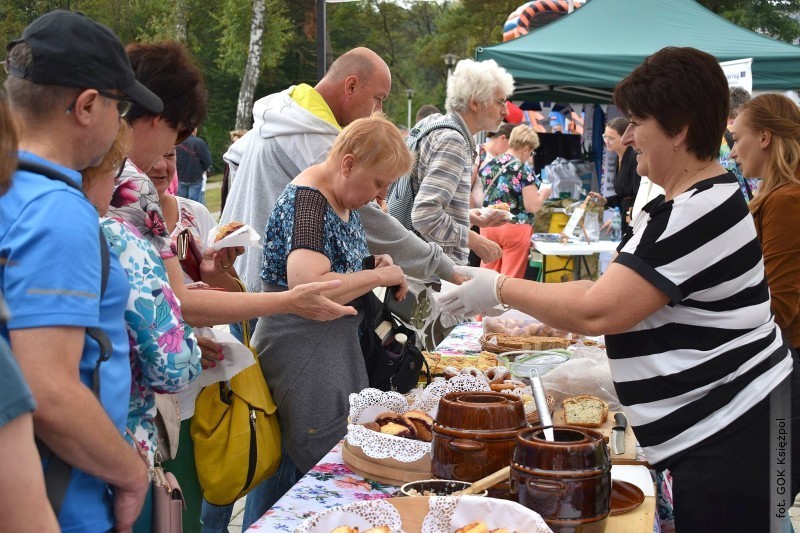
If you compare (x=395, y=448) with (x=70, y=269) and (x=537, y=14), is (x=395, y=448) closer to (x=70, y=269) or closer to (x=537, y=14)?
(x=70, y=269)

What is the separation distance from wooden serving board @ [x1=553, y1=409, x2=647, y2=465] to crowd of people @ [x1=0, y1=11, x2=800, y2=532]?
92 mm

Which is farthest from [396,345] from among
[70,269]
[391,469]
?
[70,269]

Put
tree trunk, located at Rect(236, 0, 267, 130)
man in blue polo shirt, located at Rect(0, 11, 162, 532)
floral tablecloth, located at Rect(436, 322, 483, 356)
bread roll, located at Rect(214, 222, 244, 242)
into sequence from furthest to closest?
tree trunk, located at Rect(236, 0, 267, 130) < floral tablecloth, located at Rect(436, 322, 483, 356) < bread roll, located at Rect(214, 222, 244, 242) < man in blue polo shirt, located at Rect(0, 11, 162, 532)

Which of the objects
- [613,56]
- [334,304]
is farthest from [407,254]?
[613,56]

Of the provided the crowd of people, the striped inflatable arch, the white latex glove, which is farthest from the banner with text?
the striped inflatable arch

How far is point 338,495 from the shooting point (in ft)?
6.04

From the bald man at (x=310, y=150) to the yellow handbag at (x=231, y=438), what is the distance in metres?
0.70

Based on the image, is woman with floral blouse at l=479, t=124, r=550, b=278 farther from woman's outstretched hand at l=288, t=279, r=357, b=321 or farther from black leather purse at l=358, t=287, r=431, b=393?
woman's outstretched hand at l=288, t=279, r=357, b=321

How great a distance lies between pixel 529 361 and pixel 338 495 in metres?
1.30

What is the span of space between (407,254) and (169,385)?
1742mm

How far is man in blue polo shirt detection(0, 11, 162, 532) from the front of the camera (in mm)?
1181

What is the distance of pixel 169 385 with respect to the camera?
5.12 ft

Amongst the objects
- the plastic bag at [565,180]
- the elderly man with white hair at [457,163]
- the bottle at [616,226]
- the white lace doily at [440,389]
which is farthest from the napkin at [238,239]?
the plastic bag at [565,180]

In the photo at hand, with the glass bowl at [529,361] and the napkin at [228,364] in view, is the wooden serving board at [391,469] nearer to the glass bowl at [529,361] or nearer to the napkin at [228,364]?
the napkin at [228,364]
